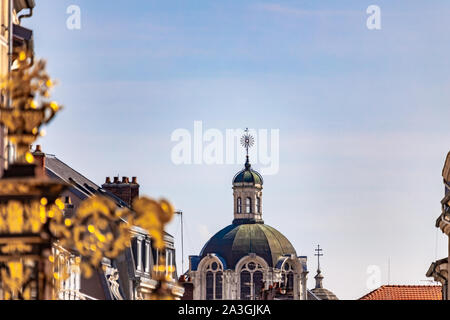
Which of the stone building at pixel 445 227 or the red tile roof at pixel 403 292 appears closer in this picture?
the stone building at pixel 445 227

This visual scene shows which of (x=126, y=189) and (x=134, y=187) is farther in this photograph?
(x=134, y=187)

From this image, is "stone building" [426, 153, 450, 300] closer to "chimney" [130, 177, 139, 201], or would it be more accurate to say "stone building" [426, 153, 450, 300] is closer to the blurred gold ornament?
"chimney" [130, 177, 139, 201]

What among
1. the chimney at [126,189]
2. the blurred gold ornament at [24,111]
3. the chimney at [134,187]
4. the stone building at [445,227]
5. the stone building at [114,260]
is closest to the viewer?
the blurred gold ornament at [24,111]

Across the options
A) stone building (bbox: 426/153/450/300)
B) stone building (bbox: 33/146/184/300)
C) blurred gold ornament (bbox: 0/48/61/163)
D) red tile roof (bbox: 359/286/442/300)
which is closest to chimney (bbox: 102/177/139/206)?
stone building (bbox: 33/146/184/300)

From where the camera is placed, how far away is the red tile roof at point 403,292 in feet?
361

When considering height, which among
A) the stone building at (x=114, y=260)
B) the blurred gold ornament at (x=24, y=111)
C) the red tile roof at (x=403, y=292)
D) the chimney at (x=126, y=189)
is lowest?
the blurred gold ornament at (x=24, y=111)

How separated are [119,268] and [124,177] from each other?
448 inches

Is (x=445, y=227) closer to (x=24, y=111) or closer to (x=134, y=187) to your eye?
(x=134, y=187)

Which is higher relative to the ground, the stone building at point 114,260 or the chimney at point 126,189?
the chimney at point 126,189

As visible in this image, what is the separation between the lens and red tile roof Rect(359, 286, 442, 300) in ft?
361

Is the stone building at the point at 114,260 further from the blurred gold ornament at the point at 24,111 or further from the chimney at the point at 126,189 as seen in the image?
the blurred gold ornament at the point at 24,111

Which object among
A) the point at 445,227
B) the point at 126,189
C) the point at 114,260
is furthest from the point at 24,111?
the point at 126,189

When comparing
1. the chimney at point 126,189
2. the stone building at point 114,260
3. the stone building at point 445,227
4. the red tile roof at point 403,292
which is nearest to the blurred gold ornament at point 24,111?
the stone building at point 114,260

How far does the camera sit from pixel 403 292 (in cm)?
11469
